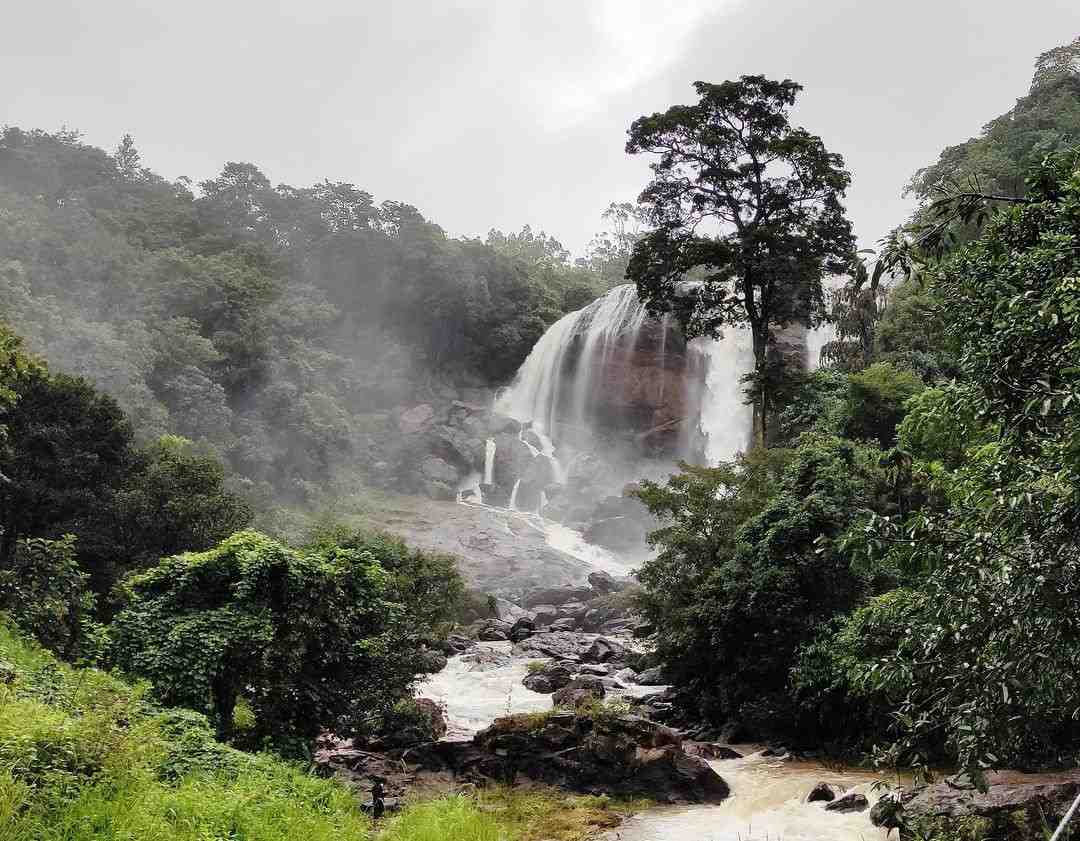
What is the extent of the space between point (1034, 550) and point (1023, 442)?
76 cm

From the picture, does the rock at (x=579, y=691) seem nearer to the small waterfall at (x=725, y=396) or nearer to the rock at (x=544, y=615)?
the rock at (x=544, y=615)

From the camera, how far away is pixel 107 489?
18.3 m

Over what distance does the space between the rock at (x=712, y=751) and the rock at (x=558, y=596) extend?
1573 centimetres

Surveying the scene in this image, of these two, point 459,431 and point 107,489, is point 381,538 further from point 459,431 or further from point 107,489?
point 459,431

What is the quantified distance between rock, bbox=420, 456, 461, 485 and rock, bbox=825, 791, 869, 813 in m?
33.6

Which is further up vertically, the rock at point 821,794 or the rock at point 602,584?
the rock at point 602,584

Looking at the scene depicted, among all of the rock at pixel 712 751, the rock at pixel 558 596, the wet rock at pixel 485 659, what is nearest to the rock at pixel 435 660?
the wet rock at pixel 485 659

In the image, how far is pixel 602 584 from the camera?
101 ft

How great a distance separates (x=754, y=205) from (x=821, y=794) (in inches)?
573

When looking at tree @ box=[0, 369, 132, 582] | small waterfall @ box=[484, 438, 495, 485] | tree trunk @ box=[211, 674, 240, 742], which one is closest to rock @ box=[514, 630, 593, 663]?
tree @ box=[0, 369, 132, 582]

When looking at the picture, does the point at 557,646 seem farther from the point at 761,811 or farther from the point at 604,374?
the point at 604,374

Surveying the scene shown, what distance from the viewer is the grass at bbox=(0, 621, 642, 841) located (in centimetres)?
599

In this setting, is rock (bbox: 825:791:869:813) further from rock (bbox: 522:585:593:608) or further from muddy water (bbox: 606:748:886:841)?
rock (bbox: 522:585:593:608)

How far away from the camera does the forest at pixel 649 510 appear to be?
542cm
